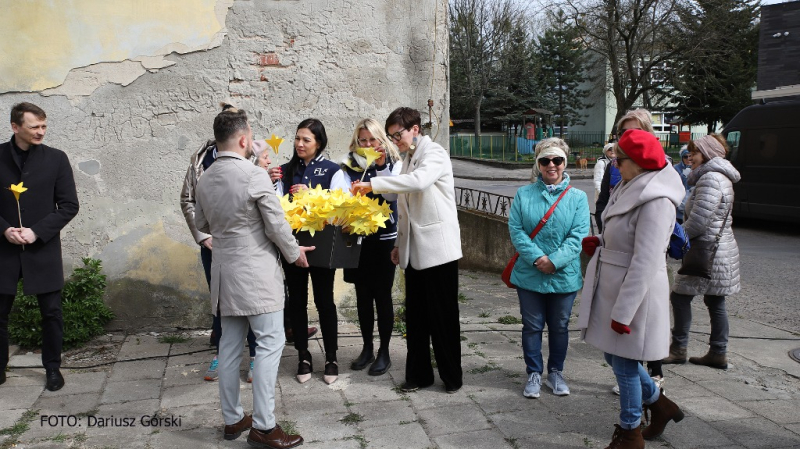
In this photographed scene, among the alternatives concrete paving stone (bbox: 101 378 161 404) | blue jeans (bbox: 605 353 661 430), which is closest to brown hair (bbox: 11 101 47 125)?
concrete paving stone (bbox: 101 378 161 404)

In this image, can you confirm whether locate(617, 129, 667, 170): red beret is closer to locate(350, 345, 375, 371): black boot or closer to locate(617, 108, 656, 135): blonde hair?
locate(617, 108, 656, 135): blonde hair

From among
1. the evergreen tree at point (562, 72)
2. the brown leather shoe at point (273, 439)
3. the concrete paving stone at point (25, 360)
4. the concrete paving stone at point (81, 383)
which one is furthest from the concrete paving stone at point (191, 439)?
the evergreen tree at point (562, 72)

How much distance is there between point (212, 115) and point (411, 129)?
2308 millimetres

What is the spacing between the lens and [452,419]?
4137 mm

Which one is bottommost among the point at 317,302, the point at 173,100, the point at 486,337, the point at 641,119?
the point at 486,337

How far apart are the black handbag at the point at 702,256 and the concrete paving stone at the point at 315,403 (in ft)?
9.06

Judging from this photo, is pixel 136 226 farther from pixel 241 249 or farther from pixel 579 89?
pixel 579 89

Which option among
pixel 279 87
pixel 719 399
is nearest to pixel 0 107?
pixel 279 87

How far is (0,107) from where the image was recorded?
560 cm

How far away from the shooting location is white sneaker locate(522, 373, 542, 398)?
4.47 meters

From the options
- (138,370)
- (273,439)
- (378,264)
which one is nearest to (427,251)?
(378,264)

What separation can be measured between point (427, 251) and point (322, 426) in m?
1.30

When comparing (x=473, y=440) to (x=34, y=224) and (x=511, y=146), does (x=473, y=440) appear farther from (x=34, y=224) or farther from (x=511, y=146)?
(x=511, y=146)

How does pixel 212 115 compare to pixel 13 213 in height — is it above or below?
above
